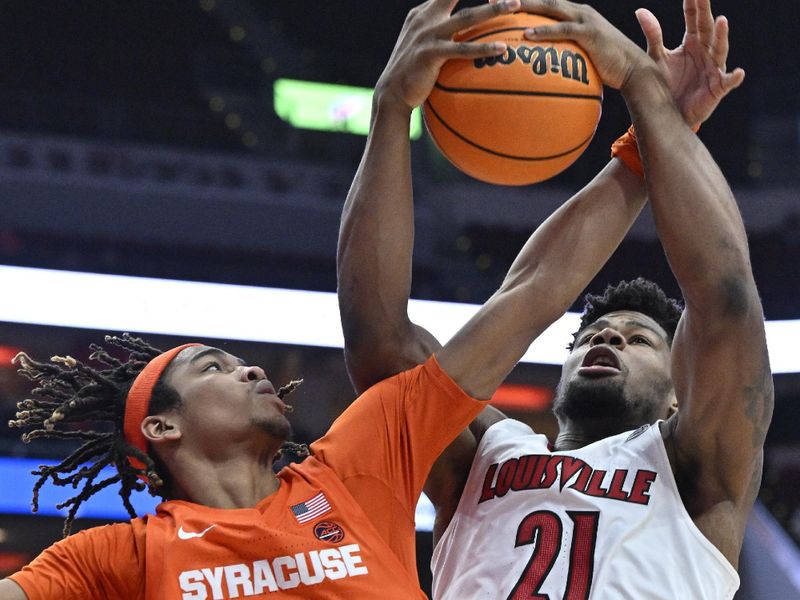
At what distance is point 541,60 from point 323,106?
29.8ft

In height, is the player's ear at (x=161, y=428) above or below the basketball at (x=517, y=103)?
below

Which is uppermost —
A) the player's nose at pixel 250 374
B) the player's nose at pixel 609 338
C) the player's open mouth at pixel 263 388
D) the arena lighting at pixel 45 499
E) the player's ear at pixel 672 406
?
the arena lighting at pixel 45 499

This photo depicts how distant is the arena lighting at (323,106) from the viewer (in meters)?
11.0

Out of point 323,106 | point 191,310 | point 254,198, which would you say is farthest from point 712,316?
point 323,106

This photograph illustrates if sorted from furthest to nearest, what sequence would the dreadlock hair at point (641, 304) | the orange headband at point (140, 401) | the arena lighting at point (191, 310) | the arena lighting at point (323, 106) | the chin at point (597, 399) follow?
1. the arena lighting at point (323, 106)
2. the arena lighting at point (191, 310)
3. the dreadlock hair at point (641, 304)
4. the chin at point (597, 399)
5. the orange headband at point (140, 401)

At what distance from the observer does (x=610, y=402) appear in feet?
9.27

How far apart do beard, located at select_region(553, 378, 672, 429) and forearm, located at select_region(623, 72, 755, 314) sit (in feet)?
1.41

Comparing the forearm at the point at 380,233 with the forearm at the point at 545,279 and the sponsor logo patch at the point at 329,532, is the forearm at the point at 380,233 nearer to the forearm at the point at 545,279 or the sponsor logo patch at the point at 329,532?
the forearm at the point at 545,279

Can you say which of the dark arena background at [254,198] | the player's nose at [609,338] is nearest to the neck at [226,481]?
the player's nose at [609,338]

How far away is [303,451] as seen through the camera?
Result: 2.85 m

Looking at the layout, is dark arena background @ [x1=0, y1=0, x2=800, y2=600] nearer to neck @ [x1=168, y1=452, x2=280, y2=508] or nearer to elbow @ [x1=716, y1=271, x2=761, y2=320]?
elbow @ [x1=716, y1=271, x2=761, y2=320]

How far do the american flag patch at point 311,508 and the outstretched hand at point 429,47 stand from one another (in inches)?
35.1

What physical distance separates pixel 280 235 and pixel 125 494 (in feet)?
25.0

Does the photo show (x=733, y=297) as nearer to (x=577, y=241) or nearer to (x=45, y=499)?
(x=577, y=241)
